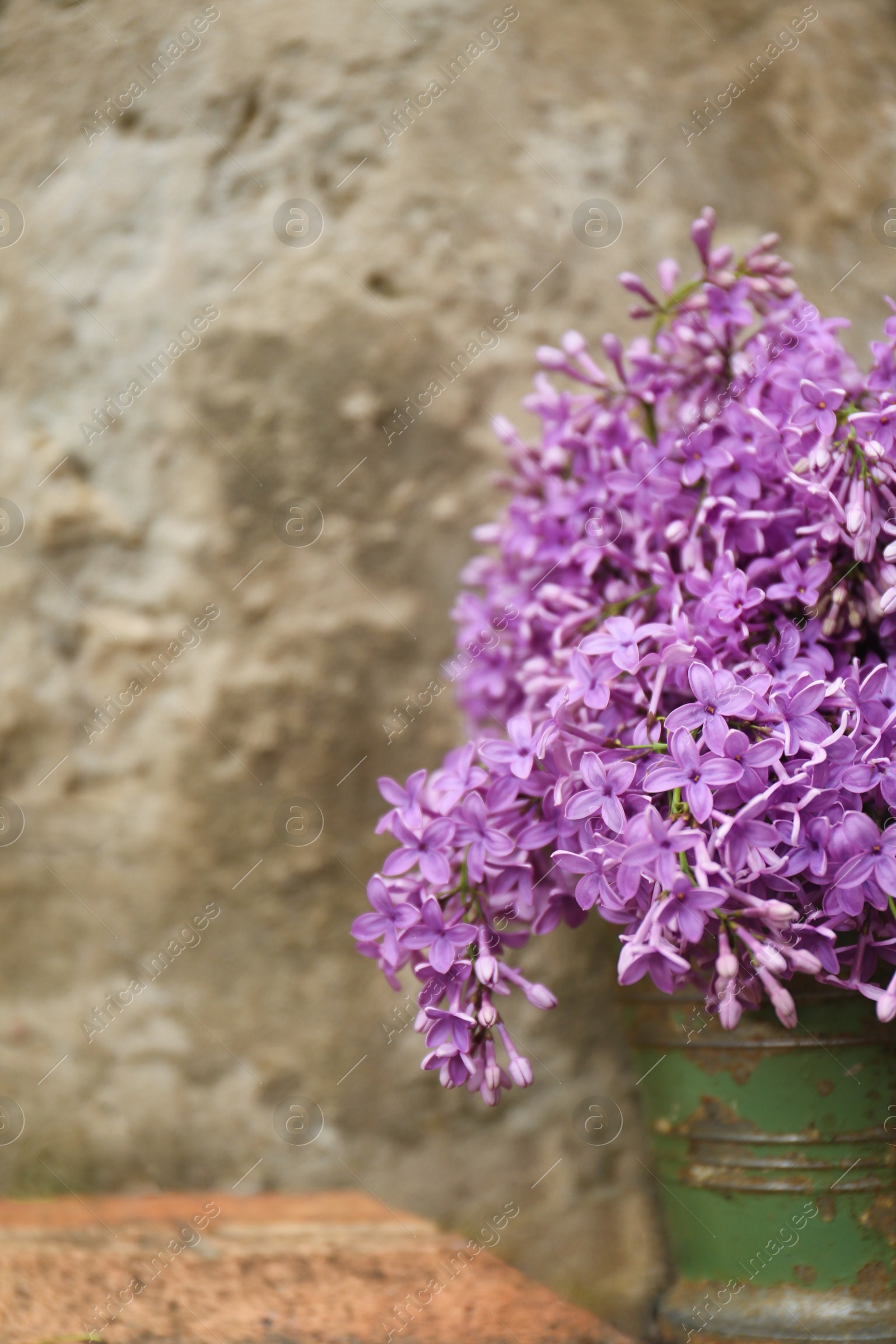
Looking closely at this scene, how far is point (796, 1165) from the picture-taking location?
1101 mm

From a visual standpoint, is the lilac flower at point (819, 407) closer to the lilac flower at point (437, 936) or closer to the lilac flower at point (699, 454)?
the lilac flower at point (699, 454)

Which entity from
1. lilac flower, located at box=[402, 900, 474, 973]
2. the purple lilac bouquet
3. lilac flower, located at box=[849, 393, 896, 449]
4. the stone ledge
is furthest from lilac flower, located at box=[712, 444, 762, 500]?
the stone ledge

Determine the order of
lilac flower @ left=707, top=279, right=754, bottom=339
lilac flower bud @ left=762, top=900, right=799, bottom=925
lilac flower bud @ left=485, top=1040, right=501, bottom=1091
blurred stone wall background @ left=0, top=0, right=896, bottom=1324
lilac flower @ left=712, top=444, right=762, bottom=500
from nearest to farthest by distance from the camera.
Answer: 1. lilac flower bud @ left=762, top=900, right=799, bottom=925
2. lilac flower bud @ left=485, top=1040, right=501, bottom=1091
3. lilac flower @ left=712, top=444, right=762, bottom=500
4. lilac flower @ left=707, top=279, right=754, bottom=339
5. blurred stone wall background @ left=0, top=0, right=896, bottom=1324

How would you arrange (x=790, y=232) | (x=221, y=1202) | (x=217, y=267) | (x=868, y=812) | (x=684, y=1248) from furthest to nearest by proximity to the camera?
(x=790, y=232), (x=217, y=267), (x=221, y=1202), (x=684, y=1248), (x=868, y=812)

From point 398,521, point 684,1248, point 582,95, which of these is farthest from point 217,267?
point 684,1248

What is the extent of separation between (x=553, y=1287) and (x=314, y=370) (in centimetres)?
151

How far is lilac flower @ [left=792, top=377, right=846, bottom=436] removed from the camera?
1.00 metres

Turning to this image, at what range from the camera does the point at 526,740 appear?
1002 mm

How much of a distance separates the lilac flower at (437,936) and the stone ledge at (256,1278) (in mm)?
611

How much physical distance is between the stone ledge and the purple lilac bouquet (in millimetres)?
540

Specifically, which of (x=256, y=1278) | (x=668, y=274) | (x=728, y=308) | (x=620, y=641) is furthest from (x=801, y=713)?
(x=256, y=1278)

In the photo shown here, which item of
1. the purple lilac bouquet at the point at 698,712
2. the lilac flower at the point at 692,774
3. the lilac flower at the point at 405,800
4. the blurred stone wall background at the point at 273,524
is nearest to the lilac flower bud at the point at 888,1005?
the purple lilac bouquet at the point at 698,712

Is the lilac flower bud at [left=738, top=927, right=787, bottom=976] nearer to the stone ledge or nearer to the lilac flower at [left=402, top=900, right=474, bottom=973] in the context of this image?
the lilac flower at [left=402, top=900, right=474, bottom=973]

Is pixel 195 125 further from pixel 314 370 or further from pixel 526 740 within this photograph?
pixel 526 740
